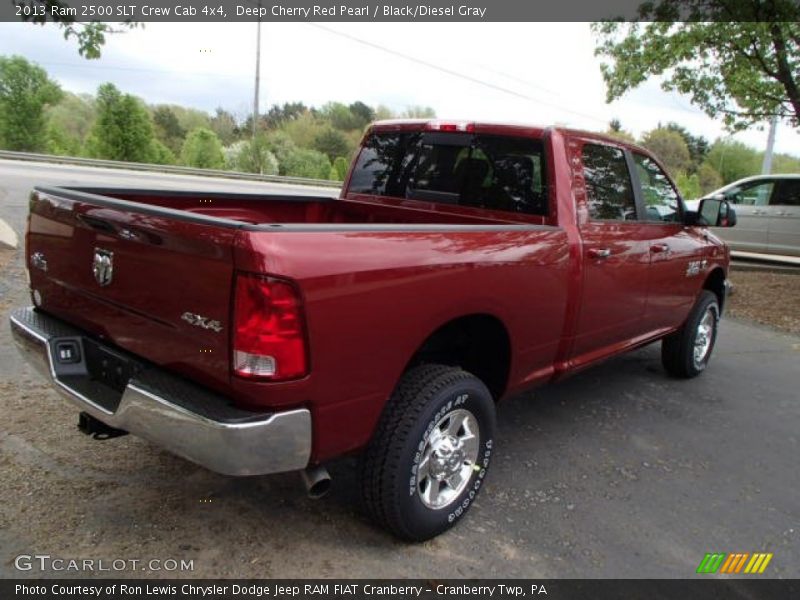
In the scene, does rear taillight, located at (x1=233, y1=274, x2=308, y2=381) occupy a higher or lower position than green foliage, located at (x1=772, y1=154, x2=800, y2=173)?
lower

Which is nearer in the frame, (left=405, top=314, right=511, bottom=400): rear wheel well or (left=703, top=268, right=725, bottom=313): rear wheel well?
(left=405, top=314, right=511, bottom=400): rear wheel well

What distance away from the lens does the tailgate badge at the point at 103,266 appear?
252 centimetres

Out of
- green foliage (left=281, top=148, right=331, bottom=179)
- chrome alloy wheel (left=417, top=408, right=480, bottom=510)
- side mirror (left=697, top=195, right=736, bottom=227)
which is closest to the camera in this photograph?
chrome alloy wheel (left=417, top=408, right=480, bottom=510)

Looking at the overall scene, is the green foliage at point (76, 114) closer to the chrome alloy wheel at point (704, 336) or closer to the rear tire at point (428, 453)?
the chrome alloy wheel at point (704, 336)

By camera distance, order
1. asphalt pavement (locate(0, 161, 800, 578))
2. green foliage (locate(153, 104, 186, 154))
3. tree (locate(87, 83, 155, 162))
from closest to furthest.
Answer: asphalt pavement (locate(0, 161, 800, 578)) → tree (locate(87, 83, 155, 162)) → green foliage (locate(153, 104, 186, 154))

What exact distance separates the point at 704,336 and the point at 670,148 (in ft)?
202

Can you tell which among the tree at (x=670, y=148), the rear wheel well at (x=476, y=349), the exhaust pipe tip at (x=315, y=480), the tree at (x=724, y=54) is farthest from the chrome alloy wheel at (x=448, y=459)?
the tree at (x=670, y=148)

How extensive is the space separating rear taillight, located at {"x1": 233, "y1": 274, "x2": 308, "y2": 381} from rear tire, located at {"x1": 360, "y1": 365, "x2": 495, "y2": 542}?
632 mm

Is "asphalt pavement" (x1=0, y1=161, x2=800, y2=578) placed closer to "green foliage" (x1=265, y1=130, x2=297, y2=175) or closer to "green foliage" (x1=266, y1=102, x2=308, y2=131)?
"green foliage" (x1=265, y1=130, x2=297, y2=175)

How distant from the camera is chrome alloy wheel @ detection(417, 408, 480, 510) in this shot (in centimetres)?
279

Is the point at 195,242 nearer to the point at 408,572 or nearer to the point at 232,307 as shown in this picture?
the point at 232,307

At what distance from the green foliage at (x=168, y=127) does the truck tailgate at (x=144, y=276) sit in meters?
57.5

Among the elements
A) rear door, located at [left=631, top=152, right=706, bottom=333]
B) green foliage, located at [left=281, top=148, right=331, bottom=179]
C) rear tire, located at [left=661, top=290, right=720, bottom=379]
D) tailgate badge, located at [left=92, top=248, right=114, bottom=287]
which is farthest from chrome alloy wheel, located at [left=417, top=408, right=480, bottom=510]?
green foliage, located at [left=281, top=148, right=331, bottom=179]
